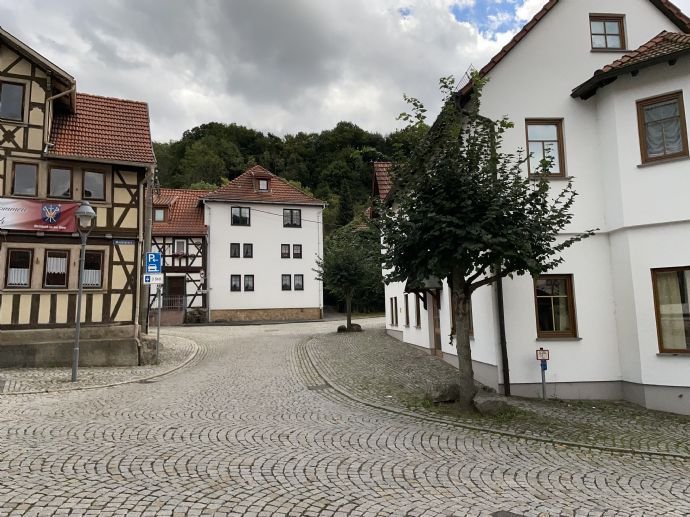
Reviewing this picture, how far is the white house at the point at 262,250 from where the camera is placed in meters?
36.1

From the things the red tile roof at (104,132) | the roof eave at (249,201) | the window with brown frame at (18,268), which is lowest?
the window with brown frame at (18,268)

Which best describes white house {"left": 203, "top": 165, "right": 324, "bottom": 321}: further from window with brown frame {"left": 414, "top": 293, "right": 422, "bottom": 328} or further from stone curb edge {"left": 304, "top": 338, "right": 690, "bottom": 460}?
stone curb edge {"left": 304, "top": 338, "right": 690, "bottom": 460}

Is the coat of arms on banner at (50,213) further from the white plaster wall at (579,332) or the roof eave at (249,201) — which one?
the roof eave at (249,201)

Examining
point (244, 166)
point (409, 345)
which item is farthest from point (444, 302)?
point (244, 166)

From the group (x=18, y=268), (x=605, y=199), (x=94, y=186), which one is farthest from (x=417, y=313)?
(x=18, y=268)

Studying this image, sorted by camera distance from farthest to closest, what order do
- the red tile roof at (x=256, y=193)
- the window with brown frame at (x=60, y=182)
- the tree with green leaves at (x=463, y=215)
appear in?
the red tile roof at (x=256, y=193) < the window with brown frame at (x=60, y=182) < the tree with green leaves at (x=463, y=215)

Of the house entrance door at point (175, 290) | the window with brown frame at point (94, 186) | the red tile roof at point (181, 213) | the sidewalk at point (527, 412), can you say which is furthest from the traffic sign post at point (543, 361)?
the red tile roof at point (181, 213)

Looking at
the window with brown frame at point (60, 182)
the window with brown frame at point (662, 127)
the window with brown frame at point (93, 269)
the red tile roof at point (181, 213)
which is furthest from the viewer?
the red tile roof at point (181, 213)

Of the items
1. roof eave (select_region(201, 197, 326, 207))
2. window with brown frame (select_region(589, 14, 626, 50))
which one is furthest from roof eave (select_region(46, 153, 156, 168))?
roof eave (select_region(201, 197, 326, 207))

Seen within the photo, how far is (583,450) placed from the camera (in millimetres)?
7062

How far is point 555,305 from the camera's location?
10906 millimetres

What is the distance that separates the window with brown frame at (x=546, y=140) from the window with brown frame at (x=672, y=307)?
119 inches

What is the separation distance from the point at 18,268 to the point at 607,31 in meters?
16.7

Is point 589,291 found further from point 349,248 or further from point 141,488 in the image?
point 349,248
